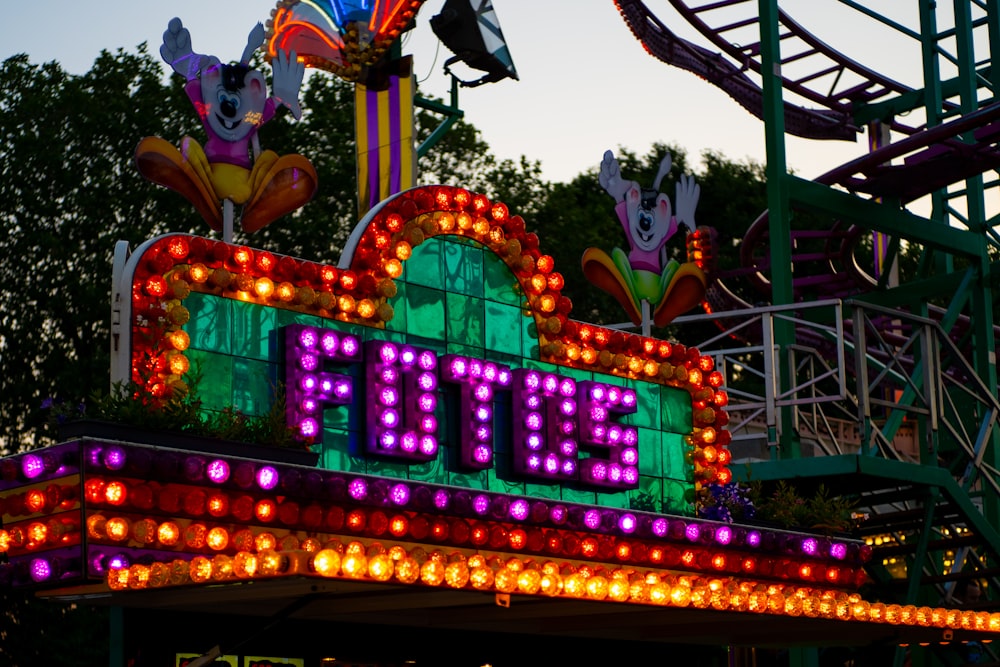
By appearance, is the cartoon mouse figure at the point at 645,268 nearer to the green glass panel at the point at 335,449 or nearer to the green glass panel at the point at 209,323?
the green glass panel at the point at 335,449

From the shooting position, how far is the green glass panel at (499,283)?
17.5 meters

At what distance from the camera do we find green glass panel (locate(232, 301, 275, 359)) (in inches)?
593

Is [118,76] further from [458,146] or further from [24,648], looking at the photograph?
[24,648]

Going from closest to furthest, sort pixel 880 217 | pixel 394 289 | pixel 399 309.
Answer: pixel 394 289
pixel 399 309
pixel 880 217

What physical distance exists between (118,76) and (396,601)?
24.7 metres

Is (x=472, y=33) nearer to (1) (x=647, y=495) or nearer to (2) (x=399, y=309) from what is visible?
(2) (x=399, y=309)

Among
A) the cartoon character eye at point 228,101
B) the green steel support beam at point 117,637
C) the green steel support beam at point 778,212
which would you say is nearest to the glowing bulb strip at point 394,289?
the cartoon character eye at point 228,101

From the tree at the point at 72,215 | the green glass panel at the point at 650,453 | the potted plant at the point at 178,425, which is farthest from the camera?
the tree at the point at 72,215

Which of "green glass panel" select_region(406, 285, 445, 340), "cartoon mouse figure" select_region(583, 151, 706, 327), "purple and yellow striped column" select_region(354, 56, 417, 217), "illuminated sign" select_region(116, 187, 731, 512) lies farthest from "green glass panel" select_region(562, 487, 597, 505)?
"purple and yellow striped column" select_region(354, 56, 417, 217)

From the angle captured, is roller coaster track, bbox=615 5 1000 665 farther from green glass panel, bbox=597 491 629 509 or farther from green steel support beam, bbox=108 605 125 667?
green steel support beam, bbox=108 605 125 667

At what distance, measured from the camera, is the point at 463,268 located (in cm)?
1723

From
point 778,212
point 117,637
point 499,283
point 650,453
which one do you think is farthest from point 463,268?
point 778,212

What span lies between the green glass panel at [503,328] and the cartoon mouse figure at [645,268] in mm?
1971

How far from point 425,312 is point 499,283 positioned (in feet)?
3.88
